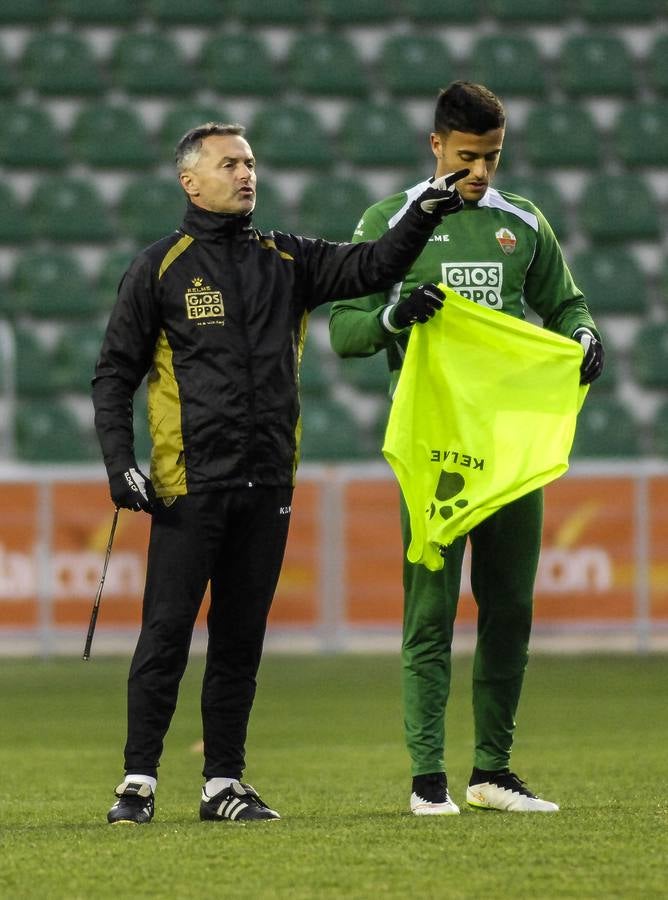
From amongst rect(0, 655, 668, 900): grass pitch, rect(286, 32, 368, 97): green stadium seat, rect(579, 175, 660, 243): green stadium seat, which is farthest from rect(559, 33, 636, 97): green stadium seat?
rect(0, 655, 668, 900): grass pitch

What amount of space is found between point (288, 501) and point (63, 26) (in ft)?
36.0

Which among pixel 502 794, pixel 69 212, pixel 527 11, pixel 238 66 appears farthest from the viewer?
pixel 527 11

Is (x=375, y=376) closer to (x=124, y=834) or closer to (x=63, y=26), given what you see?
(x=63, y=26)

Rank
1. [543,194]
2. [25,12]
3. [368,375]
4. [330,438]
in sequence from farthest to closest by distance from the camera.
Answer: [25,12]
[543,194]
[368,375]
[330,438]

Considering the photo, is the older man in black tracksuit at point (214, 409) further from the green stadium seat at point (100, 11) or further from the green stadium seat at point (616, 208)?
the green stadium seat at point (100, 11)

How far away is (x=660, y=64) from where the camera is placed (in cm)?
1427

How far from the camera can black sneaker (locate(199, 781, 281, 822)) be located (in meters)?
4.14

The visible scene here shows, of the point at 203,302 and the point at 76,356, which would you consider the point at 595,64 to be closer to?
the point at 76,356

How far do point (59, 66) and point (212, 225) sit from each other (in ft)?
33.6

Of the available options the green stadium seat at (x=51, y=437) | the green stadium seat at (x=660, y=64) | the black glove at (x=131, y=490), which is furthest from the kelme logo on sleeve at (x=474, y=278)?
the green stadium seat at (x=660, y=64)

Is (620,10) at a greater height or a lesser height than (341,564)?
greater

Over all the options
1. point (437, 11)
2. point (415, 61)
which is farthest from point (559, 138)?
point (437, 11)

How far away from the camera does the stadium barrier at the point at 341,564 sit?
997 centimetres

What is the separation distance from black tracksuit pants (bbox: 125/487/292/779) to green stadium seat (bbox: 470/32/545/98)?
34.0ft
